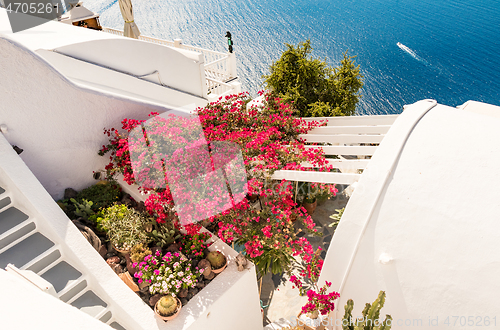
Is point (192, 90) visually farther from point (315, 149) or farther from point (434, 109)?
point (434, 109)

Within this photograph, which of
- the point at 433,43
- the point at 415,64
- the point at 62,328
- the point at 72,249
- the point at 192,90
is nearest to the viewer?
the point at 62,328

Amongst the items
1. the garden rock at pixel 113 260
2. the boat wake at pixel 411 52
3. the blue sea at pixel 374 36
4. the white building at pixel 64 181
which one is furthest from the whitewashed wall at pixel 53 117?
the boat wake at pixel 411 52

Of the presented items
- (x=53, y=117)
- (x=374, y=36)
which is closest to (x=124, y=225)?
(x=53, y=117)

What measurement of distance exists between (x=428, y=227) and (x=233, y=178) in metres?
3.48

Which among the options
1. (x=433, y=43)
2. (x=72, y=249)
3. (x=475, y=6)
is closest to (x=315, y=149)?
(x=72, y=249)

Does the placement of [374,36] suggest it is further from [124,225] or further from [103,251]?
[103,251]

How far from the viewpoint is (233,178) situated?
6.05 metres

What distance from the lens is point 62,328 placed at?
300cm

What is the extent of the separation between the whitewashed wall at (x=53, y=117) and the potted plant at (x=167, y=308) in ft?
12.6

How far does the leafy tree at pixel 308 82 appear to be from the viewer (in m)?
11.9

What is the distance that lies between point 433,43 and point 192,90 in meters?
32.6

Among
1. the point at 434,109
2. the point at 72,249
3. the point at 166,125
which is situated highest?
the point at 434,109

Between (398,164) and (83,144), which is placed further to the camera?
(83,144)

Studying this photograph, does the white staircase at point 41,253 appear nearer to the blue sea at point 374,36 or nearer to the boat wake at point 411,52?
the blue sea at point 374,36
